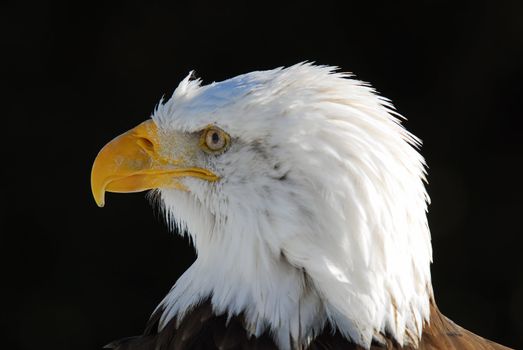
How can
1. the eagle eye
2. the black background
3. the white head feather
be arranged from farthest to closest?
the black background → the eagle eye → the white head feather

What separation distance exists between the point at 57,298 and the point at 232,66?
6.66 feet

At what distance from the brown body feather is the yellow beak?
1.58 ft

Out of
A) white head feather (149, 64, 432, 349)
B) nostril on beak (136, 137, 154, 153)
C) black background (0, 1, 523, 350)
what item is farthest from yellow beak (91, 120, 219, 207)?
Answer: black background (0, 1, 523, 350)

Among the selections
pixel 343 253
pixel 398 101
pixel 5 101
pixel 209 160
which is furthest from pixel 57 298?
pixel 343 253

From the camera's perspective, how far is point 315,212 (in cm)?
269

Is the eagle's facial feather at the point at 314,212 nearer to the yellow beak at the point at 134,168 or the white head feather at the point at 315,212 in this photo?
the white head feather at the point at 315,212

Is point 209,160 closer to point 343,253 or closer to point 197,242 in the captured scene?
point 197,242

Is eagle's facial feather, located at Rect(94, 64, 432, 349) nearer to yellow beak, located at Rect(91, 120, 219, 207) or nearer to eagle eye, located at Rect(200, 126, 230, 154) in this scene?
eagle eye, located at Rect(200, 126, 230, 154)

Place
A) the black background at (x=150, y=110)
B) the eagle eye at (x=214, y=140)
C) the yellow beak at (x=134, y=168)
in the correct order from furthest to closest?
the black background at (x=150, y=110) < the yellow beak at (x=134, y=168) < the eagle eye at (x=214, y=140)

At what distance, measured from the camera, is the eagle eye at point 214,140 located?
2893 millimetres

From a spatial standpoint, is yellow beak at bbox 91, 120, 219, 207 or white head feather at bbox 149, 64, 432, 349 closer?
white head feather at bbox 149, 64, 432, 349

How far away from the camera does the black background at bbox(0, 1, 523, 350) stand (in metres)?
6.05

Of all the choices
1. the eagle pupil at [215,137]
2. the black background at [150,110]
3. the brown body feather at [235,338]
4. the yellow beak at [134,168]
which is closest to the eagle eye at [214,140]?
the eagle pupil at [215,137]

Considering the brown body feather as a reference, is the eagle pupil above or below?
above
